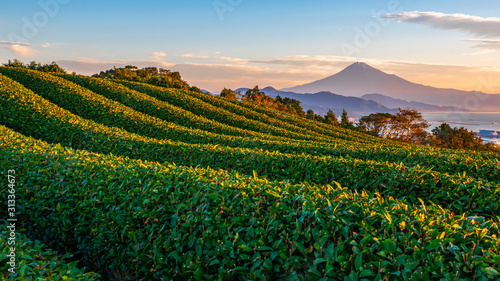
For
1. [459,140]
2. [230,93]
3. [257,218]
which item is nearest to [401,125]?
[459,140]

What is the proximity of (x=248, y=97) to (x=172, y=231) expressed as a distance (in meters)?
63.9

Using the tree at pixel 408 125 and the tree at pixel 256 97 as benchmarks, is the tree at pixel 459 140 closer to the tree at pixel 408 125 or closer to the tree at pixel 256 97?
the tree at pixel 408 125

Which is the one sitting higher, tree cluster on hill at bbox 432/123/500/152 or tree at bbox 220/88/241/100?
tree at bbox 220/88/241/100

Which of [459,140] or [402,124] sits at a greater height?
[402,124]

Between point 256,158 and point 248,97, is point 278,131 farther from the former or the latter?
point 248,97

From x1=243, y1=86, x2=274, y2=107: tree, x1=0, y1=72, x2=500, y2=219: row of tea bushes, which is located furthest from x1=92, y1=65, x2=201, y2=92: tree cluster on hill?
x1=0, y1=72, x2=500, y2=219: row of tea bushes

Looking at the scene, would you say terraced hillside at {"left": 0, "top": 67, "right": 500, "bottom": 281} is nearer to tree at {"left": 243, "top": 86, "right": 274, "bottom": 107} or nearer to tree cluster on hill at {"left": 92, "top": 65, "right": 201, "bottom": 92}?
tree cluster on hill at {"left": 92, "top": 65, "right": 201, "bottom": 92}

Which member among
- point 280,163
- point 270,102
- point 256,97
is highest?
point 256,97

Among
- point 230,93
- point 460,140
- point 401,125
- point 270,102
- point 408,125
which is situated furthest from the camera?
point 270,102

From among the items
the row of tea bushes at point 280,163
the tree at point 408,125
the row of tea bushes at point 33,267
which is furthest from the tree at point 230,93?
the row of tea bushes at point 33,267

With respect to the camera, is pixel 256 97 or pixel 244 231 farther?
pixel 256 97

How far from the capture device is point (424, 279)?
3064 mm

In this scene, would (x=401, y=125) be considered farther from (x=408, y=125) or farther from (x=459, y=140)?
(x=459, y=140)

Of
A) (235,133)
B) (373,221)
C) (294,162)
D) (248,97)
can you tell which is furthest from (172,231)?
(248,97)
